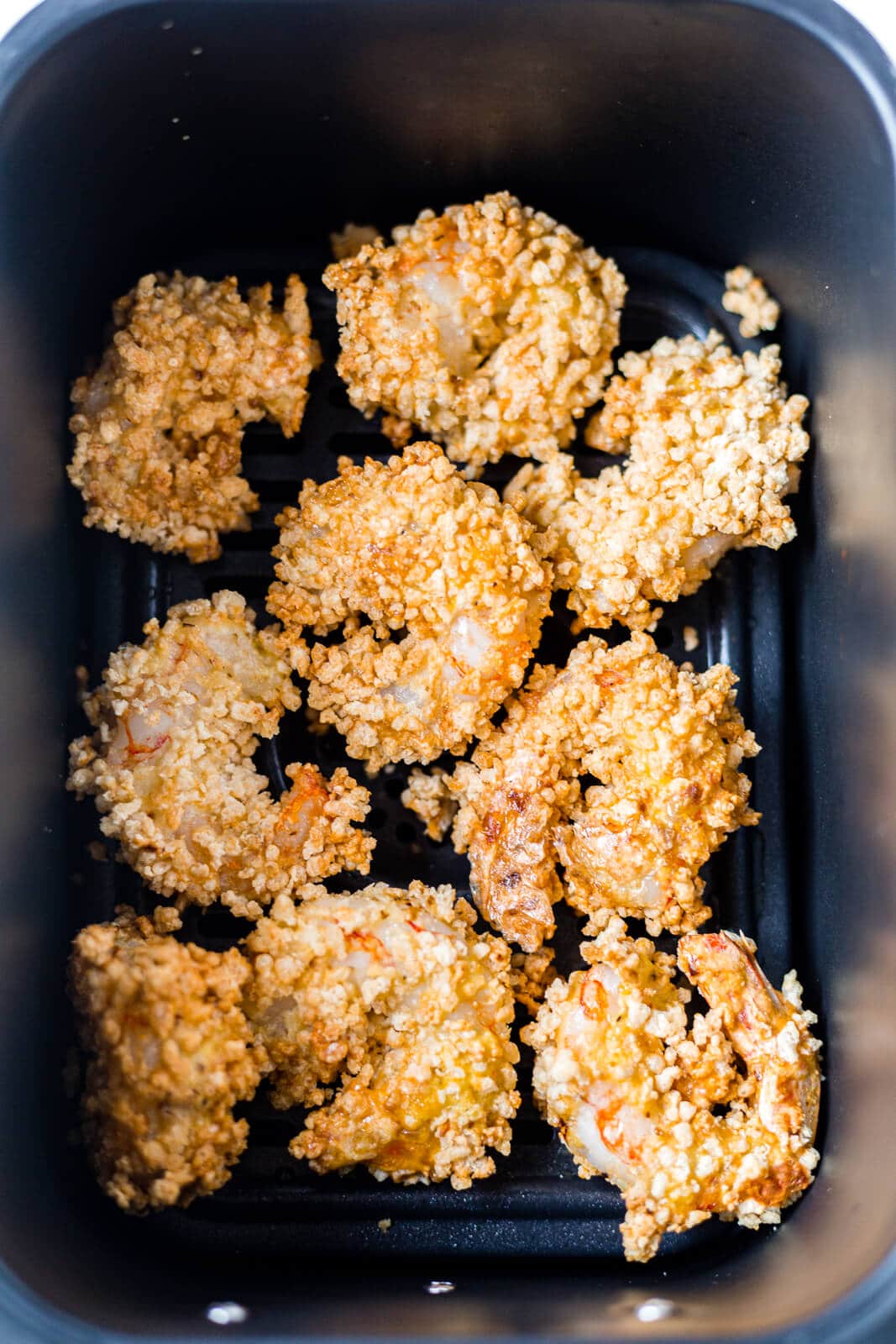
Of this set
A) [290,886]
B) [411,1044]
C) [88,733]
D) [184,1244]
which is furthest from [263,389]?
[184,1244]

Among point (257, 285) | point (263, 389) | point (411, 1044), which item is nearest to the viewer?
point (411, 1044)

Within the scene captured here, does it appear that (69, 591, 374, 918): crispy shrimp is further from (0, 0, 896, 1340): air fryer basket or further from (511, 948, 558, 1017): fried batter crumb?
(511, 948, 558, 1017): fried batter crumb

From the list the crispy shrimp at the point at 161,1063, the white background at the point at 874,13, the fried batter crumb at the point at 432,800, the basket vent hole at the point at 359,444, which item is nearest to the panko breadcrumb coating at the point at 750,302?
the white background at the point at 874,13

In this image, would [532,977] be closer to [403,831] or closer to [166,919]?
[403,831]

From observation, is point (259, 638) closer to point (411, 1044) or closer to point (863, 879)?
point (411, 1044)

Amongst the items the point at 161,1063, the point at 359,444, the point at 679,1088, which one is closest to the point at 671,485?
the point at 359,444
